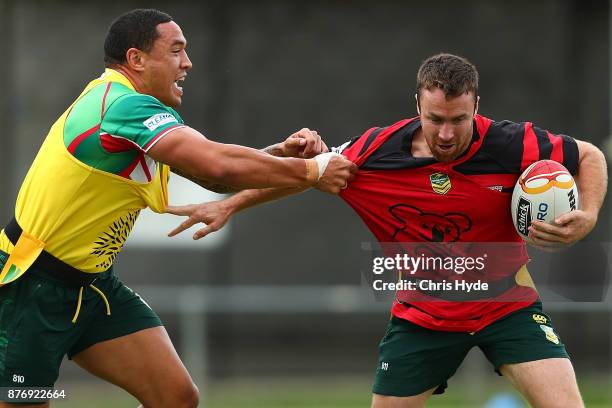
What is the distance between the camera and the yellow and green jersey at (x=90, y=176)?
5691 millimetres

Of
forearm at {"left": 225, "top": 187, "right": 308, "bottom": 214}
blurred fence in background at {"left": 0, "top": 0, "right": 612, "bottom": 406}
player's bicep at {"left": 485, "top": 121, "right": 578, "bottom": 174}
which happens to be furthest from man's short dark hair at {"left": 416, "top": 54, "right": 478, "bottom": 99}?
blurred fence in background at {"left": 0, "top": 0, "right": 612, "bottom": 406}

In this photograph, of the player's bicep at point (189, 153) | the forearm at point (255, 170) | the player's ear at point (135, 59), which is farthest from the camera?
the player's ear at point (135, 59)

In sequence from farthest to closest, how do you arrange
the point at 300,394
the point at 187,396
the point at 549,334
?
the point at 300,394, the point at 187,396, the point at 549,334

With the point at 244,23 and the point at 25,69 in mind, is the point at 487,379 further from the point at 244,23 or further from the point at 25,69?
the point at 25,69

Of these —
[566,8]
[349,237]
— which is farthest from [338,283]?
[566,8]

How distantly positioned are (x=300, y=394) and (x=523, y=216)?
6810 mm

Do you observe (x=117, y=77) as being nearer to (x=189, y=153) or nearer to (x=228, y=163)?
(x=189, y=153)

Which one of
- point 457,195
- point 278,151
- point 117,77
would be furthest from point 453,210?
point 117,77

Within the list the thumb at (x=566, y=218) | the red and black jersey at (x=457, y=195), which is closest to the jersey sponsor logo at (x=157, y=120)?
the red and black jersey at (x=457, y=195)

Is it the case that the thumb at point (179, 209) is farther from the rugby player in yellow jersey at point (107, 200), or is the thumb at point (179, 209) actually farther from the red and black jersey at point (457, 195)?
the red and black jersey at point (457, 195)

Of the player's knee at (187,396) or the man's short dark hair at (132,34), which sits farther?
the player's knee at (187,396)

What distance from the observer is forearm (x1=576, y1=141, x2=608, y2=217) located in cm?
602

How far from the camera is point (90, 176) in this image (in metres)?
5.79

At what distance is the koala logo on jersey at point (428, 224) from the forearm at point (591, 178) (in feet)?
2.00
